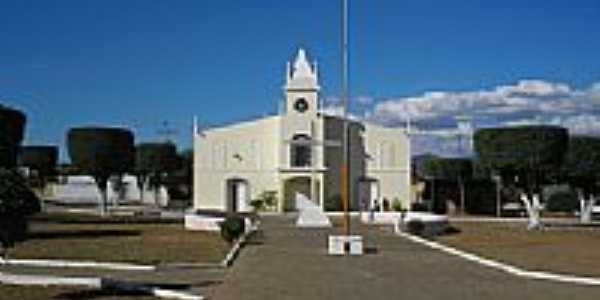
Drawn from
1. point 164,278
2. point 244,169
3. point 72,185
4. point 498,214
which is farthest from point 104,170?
point 72,185

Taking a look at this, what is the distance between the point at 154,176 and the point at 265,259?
192 feet

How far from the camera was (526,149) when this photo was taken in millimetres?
48219

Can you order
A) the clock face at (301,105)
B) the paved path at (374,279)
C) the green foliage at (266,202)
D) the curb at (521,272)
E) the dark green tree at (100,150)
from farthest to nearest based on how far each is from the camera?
1. the clock face at (301,105)
2. the green foliage at (266,202)
3. the dark green tree at (100,150)
4. the curb at (521,272)
5. the paved path at (374,279)

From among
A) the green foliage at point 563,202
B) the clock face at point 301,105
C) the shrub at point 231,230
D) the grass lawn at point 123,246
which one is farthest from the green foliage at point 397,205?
the shrub at point 231,230

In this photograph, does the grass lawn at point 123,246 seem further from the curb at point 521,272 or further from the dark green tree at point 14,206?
the dark green tree at point 14,206

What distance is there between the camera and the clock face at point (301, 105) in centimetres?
6775

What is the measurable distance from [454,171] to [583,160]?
21249mm

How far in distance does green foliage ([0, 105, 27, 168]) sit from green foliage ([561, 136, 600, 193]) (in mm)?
29215

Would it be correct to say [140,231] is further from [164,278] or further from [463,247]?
[164,278]

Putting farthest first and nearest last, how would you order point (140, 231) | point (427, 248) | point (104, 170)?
1. point (104, 170)
2. point (140, 231)
3. point (427, 248)

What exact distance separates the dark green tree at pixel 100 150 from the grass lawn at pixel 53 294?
4069 cm

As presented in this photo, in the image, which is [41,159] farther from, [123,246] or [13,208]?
[13,208]

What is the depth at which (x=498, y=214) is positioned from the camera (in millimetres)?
68750

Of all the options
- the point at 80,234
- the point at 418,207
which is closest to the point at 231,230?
the point at 80,234
